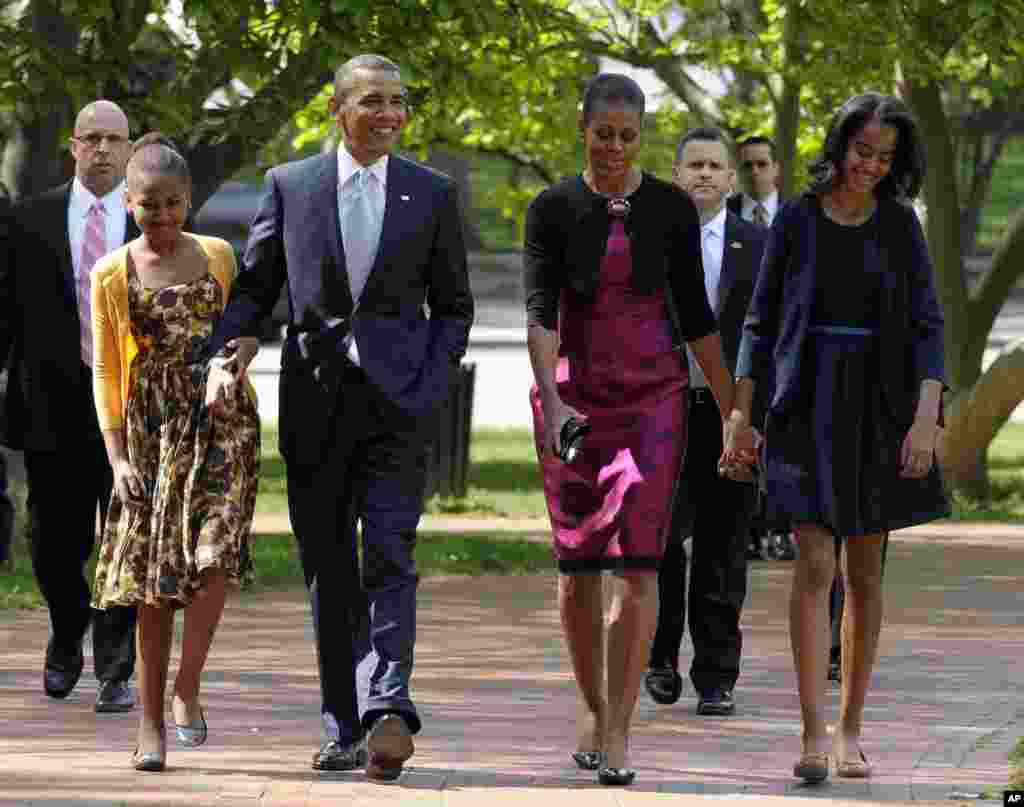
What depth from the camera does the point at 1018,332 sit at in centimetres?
3516

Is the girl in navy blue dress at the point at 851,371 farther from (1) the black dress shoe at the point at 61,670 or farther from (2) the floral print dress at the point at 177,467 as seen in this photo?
(1) the black dress shoe at the point at 61,670

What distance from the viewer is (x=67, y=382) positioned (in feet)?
27.0

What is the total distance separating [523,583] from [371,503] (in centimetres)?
538

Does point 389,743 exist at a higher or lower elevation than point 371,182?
lower

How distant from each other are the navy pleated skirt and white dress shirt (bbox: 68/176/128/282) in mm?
2394

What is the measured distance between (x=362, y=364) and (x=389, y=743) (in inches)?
38.8

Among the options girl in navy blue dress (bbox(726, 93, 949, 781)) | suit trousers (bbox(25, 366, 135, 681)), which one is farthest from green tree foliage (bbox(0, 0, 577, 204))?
girl in navy blue dress (bbox(726, 93, 949, 781))

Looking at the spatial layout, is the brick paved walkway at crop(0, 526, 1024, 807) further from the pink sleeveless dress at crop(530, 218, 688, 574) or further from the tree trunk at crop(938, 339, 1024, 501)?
the tree trunk at crop(938, 339, 1024, 501)

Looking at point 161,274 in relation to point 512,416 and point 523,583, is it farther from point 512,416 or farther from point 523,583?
point 512,416

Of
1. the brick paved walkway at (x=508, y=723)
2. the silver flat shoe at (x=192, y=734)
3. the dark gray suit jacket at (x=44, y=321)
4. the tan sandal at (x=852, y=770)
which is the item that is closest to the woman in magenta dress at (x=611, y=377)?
the brick paved walkway at (x=508, y=723)

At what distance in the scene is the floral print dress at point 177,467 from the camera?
6828 mm

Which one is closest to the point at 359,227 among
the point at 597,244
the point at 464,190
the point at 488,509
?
the point at 597,244

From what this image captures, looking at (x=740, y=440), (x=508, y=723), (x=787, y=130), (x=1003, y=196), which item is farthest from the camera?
(x=1003, y=196)

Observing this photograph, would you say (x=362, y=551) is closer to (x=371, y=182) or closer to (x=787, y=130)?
(x=371, y=182)
